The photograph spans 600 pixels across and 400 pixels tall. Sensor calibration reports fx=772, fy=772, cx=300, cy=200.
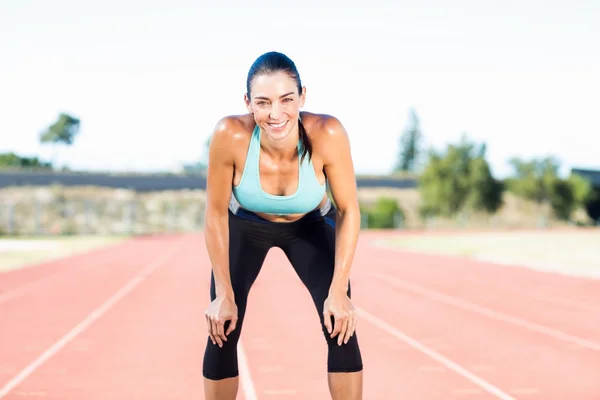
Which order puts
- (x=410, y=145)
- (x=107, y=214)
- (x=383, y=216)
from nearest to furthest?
(x=383, y=216) < (x=107, y=214) < (x=410, y=145)

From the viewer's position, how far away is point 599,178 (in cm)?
6456

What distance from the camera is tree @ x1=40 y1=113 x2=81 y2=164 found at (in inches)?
3142

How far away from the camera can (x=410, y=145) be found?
3873 inches

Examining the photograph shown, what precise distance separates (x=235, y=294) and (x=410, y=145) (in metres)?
96.5

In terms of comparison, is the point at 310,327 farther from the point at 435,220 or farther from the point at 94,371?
the point at 435,220

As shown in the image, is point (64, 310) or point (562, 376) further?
point (64, 310)

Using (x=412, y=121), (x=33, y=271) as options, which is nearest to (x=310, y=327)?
(x=33, y=271)

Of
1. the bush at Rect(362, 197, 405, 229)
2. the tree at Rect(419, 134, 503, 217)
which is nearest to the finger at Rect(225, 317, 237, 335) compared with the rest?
the bush at Rect(362, 197, 405, 229)

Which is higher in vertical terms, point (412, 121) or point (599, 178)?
point (412, 121)

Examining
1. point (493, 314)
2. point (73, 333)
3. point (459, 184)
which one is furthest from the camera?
point (459, 184)

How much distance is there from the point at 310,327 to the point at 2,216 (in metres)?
50.9

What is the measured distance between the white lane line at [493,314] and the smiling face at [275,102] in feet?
18.8

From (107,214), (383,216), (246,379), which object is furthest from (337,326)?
(107,214)

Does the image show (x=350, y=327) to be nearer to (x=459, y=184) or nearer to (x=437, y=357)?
(x=437, y=357)
